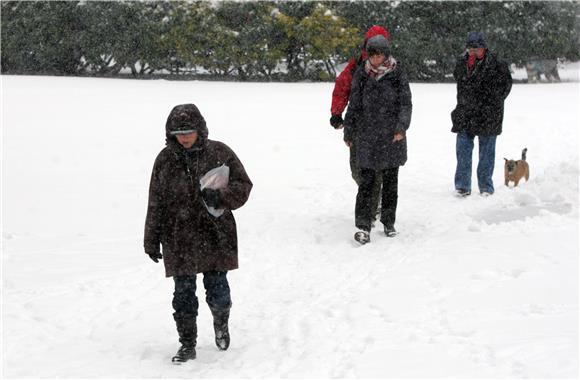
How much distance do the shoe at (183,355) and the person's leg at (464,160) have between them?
500cm

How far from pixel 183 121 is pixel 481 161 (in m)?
5.24

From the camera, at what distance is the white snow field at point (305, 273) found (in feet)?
15.5

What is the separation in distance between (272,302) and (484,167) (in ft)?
13.3

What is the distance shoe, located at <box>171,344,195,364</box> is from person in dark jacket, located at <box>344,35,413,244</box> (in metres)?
2.65

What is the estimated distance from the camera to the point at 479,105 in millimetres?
8930

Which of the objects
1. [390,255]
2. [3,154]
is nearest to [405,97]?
[390,255]

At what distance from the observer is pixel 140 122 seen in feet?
47.9

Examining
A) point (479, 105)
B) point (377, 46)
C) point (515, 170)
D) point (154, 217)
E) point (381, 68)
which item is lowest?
point (515, 170)

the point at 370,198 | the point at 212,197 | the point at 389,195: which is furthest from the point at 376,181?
the point at 212,197

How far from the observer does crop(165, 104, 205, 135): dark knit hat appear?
4.55 metres

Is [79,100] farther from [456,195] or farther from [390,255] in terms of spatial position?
[390,255]

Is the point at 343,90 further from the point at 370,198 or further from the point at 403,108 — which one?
the point at 370,198

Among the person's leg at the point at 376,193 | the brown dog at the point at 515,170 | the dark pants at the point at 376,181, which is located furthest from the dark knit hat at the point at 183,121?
the brown dog at the point at 515,170

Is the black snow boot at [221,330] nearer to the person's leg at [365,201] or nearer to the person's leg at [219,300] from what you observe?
the person's leg at [219,300]
